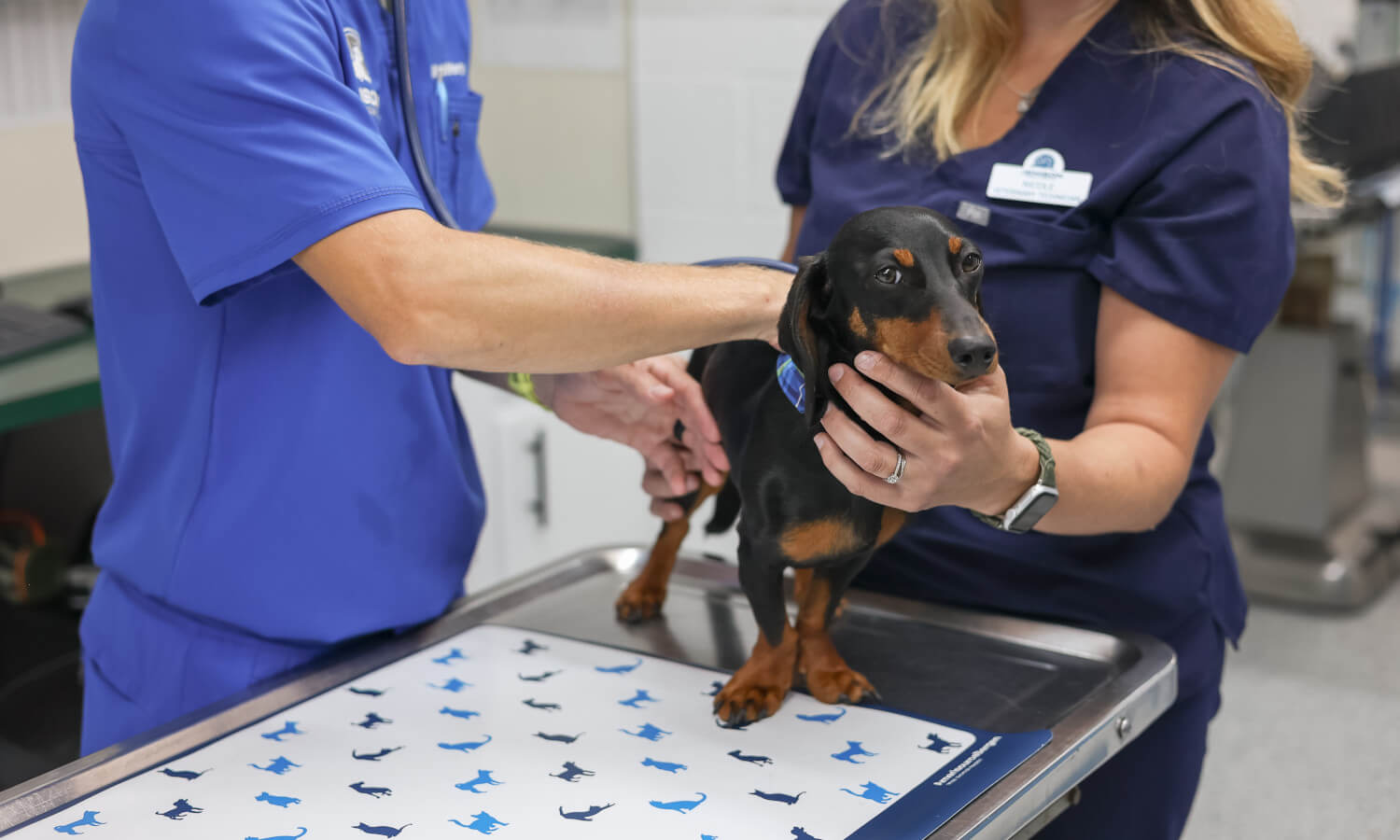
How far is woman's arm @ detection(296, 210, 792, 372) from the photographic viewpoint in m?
0.85

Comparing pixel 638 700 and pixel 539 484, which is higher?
pixel 638 700

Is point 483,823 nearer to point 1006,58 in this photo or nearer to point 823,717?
point 823,717

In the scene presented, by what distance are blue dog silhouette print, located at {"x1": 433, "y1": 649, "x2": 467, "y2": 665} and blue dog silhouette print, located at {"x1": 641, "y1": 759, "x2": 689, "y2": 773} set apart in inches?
9.9

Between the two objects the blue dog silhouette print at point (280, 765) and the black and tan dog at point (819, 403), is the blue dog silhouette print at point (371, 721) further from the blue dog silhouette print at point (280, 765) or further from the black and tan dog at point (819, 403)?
the black and tan dog at point (819, 403)

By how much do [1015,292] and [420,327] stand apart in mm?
539

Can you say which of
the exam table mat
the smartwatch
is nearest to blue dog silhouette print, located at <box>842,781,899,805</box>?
the exam table mat

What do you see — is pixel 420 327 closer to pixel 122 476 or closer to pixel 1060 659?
pixel 122 476

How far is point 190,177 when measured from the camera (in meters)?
0.86

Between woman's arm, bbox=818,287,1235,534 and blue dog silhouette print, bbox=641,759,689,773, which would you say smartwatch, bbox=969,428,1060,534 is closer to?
woman's arm, bbox=818,287,1235,534

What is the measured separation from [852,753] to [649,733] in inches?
5.9

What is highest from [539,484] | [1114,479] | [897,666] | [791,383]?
[791,383]

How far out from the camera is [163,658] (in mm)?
1078

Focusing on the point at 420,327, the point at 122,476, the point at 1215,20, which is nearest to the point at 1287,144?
the point at 1215,20

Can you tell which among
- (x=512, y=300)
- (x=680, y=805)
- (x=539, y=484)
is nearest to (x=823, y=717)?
(x=680, y=805)
